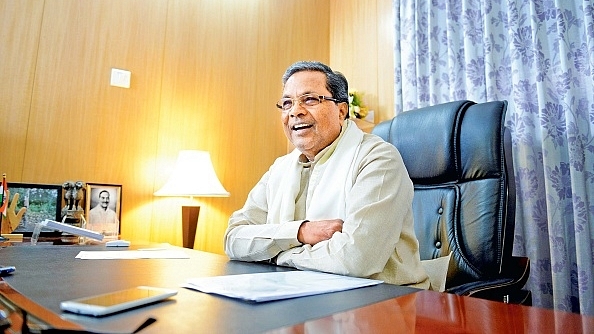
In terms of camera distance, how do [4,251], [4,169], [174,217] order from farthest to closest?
1. [174,217]
2. [4,169]
3. [4,251]

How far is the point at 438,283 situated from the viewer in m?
1.18

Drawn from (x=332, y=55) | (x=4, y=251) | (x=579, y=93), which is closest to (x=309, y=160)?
(x=4, y=251)

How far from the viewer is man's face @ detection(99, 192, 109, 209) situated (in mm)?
2014

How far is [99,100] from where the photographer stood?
2.15 meters

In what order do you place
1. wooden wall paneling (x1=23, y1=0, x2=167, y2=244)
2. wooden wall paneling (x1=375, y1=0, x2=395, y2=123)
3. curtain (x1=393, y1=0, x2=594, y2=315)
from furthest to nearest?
wooden wall paneling (x1=375, y1=0, x2=395, y2=123) < wooden wall paneling (x1=23, y1=0, x2=167, y2=244) < curtain (x1=393, y1=0, x2=594, y2=315)

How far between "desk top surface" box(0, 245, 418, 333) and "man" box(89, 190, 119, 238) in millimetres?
1015

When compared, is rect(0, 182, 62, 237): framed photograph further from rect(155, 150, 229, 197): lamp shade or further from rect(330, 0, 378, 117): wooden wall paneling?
rect(330, 0, 378, 117): wooden wall paneling

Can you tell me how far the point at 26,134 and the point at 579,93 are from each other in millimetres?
2587

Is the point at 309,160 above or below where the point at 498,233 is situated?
above

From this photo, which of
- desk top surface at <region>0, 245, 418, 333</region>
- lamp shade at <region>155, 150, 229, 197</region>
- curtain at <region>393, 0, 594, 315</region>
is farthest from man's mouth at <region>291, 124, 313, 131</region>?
curtain at <region>393, 0, 594, 315</region>

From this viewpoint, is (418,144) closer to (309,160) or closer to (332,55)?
(309,160)

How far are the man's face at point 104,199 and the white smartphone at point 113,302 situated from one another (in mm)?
1684

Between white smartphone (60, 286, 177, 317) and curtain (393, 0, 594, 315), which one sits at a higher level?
curtain (393, 0, 594, 315)

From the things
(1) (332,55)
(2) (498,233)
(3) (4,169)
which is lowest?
(2) (498,233)
